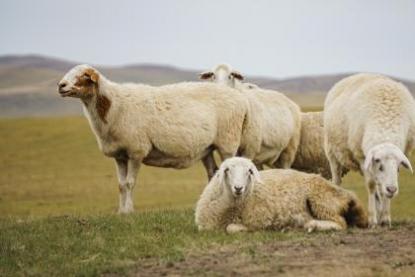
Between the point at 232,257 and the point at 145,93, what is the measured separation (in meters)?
6.70

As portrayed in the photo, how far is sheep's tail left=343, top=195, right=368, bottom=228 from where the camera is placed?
1173cm

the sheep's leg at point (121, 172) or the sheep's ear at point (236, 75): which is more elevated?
the sheep's ear at point (236, 75)

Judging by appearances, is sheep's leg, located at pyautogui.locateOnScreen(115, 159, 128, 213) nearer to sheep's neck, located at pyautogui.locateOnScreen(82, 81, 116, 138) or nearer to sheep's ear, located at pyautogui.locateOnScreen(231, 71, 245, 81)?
sheep's neck, located at pyautogui.locateOnScreen(82, 81, 116, 138)

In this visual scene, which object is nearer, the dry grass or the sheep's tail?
the sheep's tail

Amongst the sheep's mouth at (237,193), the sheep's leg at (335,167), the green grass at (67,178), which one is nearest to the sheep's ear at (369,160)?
the sheep's mouth at (237,193)

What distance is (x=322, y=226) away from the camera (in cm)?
1123

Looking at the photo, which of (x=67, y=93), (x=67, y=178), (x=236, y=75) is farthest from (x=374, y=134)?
(x=67, y=178)

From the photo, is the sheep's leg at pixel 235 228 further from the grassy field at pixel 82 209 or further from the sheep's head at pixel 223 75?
the sheep's head at pixel 223 75

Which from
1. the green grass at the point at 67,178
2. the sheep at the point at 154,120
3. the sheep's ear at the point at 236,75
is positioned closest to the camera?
the sheep at the point at 154,120

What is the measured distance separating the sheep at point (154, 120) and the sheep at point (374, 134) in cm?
240

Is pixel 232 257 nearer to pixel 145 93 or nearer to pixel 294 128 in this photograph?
pixel 145 93

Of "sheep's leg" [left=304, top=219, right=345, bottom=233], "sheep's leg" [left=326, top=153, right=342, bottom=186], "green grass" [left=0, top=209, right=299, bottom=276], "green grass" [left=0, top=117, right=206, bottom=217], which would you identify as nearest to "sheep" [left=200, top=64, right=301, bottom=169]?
"sheep's leg" [left=326, top=153, right=342, bottom=186]

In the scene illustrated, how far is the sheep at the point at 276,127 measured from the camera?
17.1 metres

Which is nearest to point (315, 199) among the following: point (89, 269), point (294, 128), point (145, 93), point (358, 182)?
point (89, 269)
